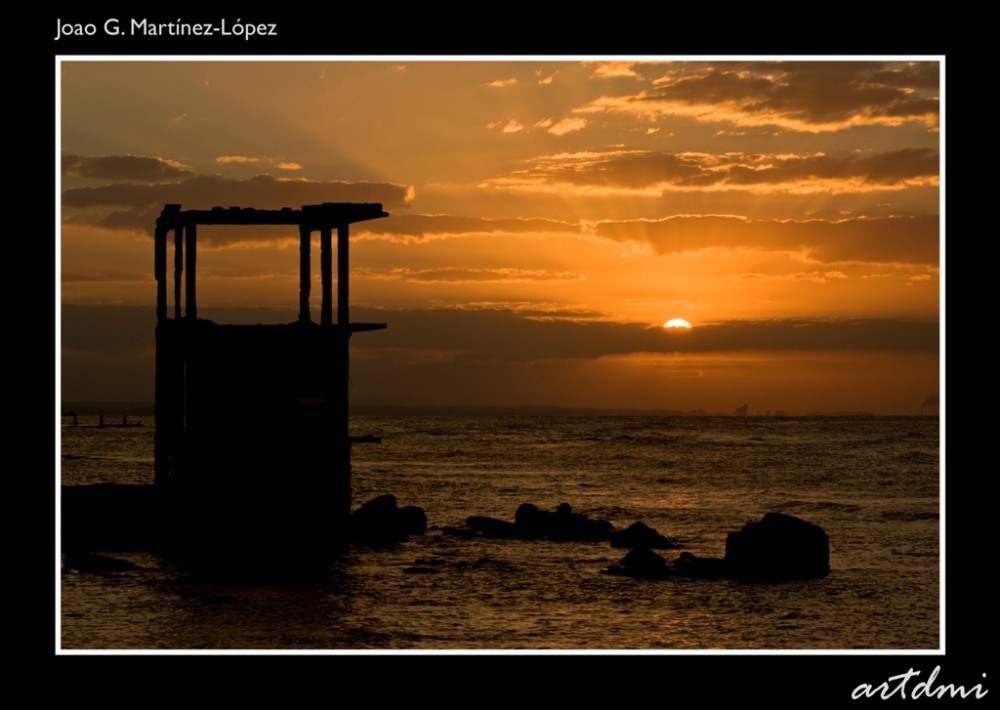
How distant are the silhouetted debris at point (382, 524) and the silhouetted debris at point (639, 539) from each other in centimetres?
562

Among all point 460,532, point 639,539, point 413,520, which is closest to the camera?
point 639,539

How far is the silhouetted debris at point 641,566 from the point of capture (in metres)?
25.7

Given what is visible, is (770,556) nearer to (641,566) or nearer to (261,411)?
(641,566)

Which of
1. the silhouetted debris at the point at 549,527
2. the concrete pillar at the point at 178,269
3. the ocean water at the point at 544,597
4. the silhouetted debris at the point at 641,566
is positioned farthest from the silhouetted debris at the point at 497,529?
the concrete pillar at the point at 178,269

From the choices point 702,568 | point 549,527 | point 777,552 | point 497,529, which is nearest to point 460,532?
point 497,529

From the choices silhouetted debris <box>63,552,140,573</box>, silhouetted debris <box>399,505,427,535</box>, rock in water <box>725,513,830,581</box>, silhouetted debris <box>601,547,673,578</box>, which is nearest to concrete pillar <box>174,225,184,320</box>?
silhouetted debris <box>63,552,140,573</box>

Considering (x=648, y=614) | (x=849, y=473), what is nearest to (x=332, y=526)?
(x=648, y=614)

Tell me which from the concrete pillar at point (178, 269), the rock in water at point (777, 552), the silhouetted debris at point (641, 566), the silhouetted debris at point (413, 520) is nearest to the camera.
Answer: the rock in water at point (777, 552)

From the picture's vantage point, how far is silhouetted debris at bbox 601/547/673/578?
25.7m

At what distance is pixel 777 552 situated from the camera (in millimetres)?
25266

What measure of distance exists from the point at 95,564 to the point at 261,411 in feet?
15.4

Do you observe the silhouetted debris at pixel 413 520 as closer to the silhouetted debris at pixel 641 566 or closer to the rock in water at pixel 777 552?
the silhouetted debris at pixel 641 566

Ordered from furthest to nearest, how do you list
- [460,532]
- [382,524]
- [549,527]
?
[460,532], [549,527], [382,524]
